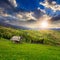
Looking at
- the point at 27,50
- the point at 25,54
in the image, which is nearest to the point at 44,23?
the point at 27,50

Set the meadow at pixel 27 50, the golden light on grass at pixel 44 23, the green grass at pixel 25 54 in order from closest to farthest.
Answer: the green grass at pixel 25 54 → the meadow at pixel 27 50 → the golden light on grass at pixel 44 23

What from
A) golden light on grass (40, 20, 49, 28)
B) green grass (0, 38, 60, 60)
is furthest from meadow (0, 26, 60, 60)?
golden light on grass (40, 20, 49, 28)

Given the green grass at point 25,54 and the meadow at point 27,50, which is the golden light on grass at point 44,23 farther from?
the green grass at point 25,54

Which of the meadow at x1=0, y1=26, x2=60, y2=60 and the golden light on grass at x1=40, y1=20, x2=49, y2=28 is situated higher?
the golden light on grass at x1=40, y1=20, x2=49, y2=28

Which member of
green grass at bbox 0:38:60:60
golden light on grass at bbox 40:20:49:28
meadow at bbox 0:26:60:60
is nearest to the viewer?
green grass at bbox 0:38:60:60

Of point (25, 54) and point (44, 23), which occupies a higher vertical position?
point (44, 23)

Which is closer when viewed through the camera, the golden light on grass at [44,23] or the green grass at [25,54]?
the green grass at [25,54]

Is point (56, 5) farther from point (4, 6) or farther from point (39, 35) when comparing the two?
point (39, 35)

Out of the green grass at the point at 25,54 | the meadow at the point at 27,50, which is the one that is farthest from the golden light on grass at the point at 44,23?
the green grass at the point at 25,54

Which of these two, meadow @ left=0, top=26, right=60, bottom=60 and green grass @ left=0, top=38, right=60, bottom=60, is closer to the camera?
green grass @ left=0, top=38, right=60, bottom=60

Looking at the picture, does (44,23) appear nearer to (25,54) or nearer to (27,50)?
(27,50)

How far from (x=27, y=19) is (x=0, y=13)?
9.87 metres

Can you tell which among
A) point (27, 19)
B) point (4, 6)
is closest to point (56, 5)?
point (27, 19)

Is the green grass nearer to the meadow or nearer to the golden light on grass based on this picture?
the meadow
